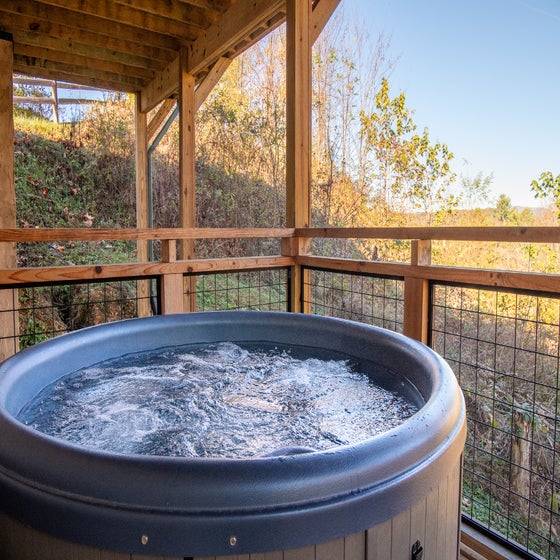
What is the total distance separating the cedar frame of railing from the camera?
1.69m

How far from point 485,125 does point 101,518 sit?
4.74 meters

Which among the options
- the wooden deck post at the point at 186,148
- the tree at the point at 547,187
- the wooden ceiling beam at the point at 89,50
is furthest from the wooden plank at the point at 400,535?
the wooden ceiling beam at the point at 89,50

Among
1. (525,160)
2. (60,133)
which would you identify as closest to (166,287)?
(525,160)

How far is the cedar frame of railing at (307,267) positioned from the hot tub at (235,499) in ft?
2.75

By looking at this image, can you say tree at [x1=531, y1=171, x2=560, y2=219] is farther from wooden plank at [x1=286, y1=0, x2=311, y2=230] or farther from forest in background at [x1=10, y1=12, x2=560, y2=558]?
wooden plank at [x1=286, y1=0, x2=311, y2=230]

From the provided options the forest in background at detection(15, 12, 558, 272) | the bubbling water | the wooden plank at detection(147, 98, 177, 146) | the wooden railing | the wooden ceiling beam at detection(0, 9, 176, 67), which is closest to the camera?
the bubbling water

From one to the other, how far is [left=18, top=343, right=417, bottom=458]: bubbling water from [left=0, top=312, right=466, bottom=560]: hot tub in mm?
388

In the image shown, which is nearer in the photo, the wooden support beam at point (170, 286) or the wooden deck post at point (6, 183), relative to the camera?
the wooden support beam at point (170, 286)

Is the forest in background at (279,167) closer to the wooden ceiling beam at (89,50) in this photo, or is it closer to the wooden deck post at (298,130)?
the wooden ceiling beam at (89,50)

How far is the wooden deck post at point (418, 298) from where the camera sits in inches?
83.1

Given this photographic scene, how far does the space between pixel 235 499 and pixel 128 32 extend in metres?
4.40

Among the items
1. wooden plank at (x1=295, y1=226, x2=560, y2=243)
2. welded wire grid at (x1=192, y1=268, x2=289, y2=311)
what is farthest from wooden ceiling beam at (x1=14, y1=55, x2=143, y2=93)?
wooden plank at (x1=295, y1=226, x2=560, y2=243)

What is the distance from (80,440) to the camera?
133 centimetres

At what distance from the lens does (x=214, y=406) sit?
163 cm
